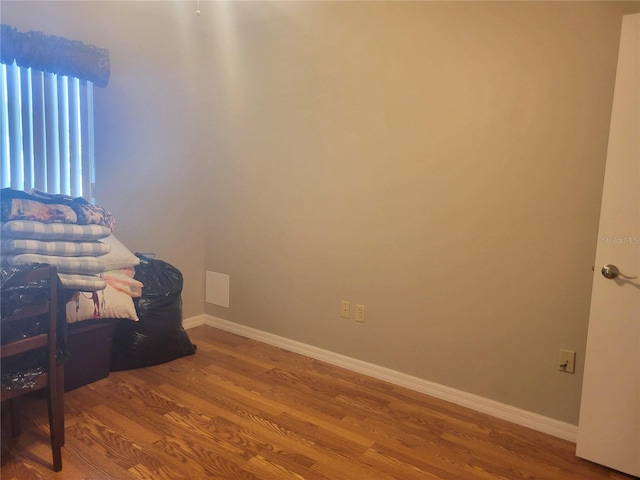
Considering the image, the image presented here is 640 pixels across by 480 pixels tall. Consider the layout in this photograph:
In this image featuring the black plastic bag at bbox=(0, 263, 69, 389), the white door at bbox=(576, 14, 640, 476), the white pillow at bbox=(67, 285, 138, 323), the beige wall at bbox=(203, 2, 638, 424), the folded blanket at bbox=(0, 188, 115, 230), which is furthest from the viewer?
the white pillow at bbox=(67, 285, 138, 323)

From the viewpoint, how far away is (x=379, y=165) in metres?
2.98

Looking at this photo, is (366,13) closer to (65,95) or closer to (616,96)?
(616,96)

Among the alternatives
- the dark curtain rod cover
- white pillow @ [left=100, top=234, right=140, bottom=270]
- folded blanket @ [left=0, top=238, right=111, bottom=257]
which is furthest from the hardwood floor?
the dark curtain rod cover

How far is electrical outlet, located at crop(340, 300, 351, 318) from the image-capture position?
321 centimetres

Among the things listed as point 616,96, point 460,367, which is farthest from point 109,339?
point 616,96

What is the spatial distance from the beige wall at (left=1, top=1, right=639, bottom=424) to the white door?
0.17 metres

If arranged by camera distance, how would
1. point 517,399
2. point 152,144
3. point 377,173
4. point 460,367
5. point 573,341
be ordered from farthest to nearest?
point 152,144 < point 377,173 < point 460,367 < point 517,399 < point 573,341

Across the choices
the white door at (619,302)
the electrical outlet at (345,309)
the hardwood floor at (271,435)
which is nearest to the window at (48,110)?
the hardwood floor at (271,435)

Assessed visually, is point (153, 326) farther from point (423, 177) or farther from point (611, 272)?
point (611, 272)

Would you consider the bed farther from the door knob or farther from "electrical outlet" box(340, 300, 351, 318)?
the door knob

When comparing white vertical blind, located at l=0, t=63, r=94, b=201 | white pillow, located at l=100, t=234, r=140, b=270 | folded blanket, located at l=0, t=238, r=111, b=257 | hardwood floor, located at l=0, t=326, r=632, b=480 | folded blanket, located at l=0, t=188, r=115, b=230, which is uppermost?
white vertical blind, located at l=0, t=63, r=94, b=201

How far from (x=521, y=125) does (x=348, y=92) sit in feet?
3.47

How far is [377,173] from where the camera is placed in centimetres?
299

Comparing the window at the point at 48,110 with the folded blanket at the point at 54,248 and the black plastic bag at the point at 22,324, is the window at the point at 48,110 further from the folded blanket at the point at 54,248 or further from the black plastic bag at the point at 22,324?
the black plastic bag at the point at 22,324
